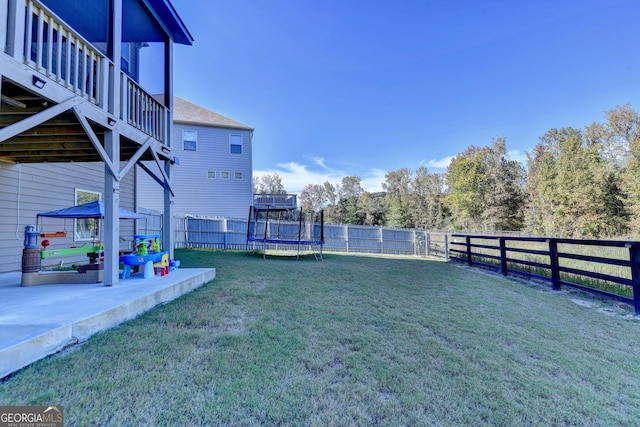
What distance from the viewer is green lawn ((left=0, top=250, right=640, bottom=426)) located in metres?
1.72

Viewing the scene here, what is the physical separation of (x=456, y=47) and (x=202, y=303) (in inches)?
579

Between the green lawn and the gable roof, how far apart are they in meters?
13.2

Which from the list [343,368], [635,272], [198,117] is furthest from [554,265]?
[198,117]

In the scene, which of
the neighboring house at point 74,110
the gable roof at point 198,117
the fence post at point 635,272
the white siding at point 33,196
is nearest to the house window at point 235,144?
the gable roof at point 198,117

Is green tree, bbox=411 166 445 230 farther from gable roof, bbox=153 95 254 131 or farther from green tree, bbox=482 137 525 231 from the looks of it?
gable roof, bbox=153 95 254 131

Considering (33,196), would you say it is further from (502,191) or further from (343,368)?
(502,191)

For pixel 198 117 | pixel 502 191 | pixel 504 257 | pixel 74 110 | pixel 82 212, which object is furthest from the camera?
pixel 502 191

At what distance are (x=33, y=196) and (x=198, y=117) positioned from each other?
421 inches

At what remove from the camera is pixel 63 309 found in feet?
9.34

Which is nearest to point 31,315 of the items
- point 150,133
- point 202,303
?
point 202,303

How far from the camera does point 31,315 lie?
2.64 metres

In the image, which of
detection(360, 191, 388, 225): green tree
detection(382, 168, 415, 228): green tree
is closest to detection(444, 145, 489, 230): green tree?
detection(382, 168, 415, 228): green tree

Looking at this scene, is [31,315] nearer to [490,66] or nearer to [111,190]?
[111,190]

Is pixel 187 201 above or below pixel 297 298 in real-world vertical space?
above
